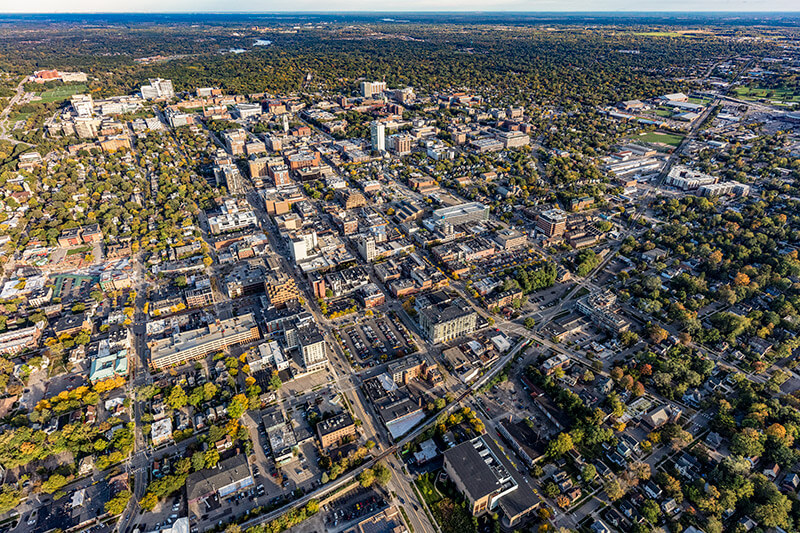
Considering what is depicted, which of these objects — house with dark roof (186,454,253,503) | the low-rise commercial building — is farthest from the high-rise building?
house with dark roof (186,454,253,503)

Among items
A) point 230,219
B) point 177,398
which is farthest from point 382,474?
point 230,219

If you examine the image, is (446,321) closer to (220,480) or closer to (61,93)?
(220,480)

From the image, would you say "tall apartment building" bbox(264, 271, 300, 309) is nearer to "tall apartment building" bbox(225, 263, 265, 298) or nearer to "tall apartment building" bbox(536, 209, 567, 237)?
"tall apartment building" bbox(225, 263, 265, 298)

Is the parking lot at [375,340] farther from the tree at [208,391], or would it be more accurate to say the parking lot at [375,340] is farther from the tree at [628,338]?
the tree at [628,338]

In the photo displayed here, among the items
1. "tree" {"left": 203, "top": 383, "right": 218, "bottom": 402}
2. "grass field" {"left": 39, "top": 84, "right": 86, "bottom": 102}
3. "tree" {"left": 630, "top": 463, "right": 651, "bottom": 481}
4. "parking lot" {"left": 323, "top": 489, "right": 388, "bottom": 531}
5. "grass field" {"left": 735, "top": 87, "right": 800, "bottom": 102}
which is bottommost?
"parking lot" {"left": 323, "top": 489, "right": 388, "bottom": 531}

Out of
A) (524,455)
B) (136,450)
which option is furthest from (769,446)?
(136,450)

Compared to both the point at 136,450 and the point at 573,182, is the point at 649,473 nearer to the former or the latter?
the point at 136,450
